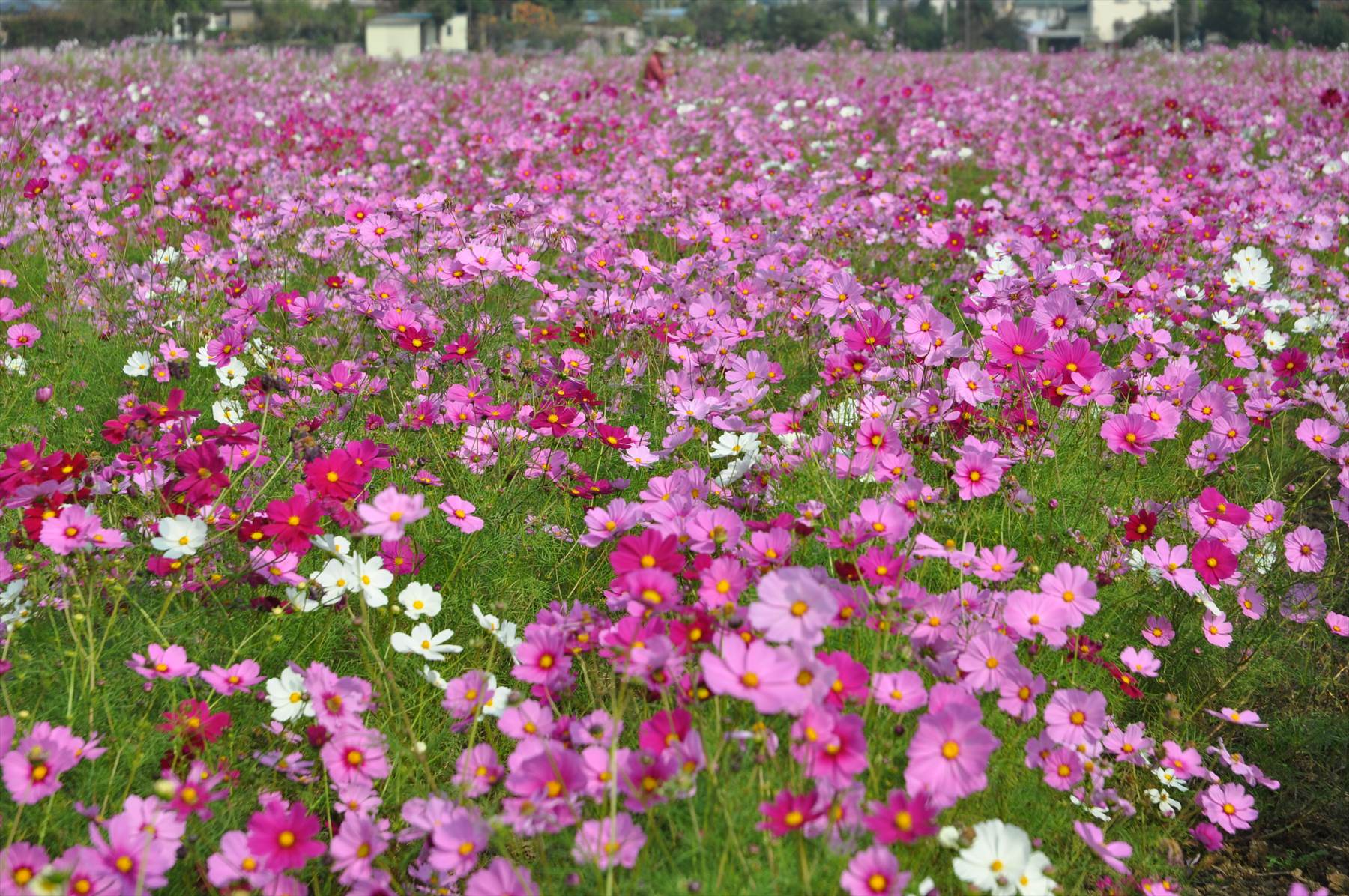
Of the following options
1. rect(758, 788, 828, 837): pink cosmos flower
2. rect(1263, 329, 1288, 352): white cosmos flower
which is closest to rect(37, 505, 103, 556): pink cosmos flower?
rect(758, 788, 828, 837): pink cosmos flower

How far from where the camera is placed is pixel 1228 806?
1.83 m

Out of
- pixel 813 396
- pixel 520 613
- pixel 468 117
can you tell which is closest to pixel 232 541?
pixel 520 613

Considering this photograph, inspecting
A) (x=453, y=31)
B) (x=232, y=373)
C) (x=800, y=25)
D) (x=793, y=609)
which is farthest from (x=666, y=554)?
(x=453, y=31)

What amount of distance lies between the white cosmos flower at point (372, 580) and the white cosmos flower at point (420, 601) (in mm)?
42

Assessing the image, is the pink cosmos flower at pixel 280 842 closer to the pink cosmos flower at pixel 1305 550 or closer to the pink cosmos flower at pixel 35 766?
the pink cosmos flower at pixel 35 766

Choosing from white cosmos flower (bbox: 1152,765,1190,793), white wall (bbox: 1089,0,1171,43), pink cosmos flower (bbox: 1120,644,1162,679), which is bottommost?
white cosmos flower (bbox: 1152,765,1190,793)

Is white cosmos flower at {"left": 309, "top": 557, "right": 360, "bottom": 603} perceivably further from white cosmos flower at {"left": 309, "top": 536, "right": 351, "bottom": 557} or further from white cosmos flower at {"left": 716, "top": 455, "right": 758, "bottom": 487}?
white cosmos flower at {"left": 716, "top": 455, "right": 758, "bottom": 487}

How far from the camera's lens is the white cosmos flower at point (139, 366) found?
291cm

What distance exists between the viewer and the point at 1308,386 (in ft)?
9.05

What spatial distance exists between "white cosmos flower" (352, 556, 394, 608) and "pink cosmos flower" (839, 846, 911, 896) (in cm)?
89

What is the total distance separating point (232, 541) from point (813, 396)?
1.32 meters

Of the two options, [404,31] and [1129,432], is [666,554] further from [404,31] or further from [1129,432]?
[404,31]

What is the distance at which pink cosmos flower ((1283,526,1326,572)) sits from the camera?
2125mm

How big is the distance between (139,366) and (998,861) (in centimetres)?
262
